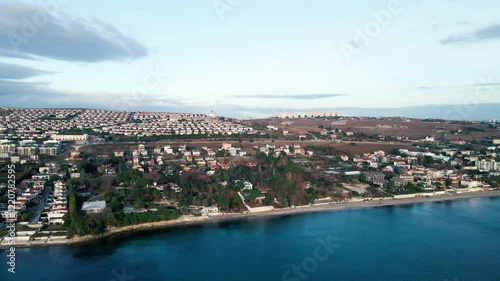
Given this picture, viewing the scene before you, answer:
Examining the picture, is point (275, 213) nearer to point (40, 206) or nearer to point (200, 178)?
point (200, 178)

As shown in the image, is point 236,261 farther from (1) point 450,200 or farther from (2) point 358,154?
(2) point 358,154

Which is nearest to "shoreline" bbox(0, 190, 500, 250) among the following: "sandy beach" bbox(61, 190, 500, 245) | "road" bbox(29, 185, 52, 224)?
"sandy beach" bbox(61, 190, 500, 245)

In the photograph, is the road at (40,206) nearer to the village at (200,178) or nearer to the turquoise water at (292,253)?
the village at (200,178)

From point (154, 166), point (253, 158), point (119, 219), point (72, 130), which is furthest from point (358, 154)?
point (72, 130)

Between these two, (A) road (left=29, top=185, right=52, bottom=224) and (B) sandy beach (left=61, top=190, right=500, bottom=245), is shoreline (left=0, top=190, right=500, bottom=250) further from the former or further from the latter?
(A) road (left=29, top=185, right=52, bottom=224)

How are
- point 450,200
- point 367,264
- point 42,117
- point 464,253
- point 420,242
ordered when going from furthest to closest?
1. point 42,117
2. point 450,200
3. point 420,242
4. point 464,253
5. point 367,264

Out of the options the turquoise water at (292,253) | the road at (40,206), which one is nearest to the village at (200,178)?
the road at (40,206)

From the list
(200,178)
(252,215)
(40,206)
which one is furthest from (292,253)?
(40,206)
